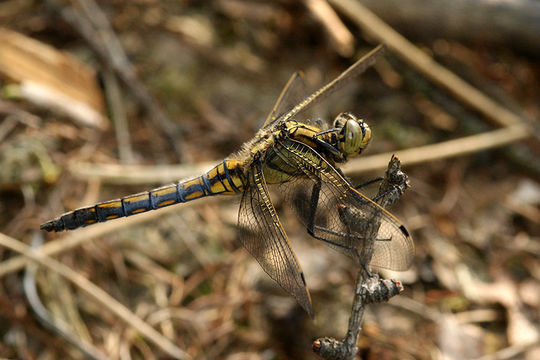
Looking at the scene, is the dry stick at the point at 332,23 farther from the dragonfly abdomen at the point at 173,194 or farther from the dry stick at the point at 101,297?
the dry stick at the point at 101,297

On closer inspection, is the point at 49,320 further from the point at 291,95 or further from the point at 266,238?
the point at 291,95

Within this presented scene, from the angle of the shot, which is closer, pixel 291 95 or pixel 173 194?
pixel 173 194

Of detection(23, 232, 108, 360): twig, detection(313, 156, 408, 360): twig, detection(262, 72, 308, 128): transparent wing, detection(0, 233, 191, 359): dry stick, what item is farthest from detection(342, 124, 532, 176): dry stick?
detection(23, 232, 108, 360): twig

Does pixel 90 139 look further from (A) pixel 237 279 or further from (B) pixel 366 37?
(B) pixel 366 37

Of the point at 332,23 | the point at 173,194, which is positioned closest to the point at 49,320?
the point at 173,194

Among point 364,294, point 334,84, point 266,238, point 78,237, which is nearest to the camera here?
point 364,294

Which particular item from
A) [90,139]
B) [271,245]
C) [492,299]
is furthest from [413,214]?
[90,139]
